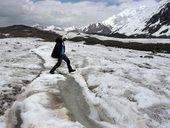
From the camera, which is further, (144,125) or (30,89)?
(30,89)

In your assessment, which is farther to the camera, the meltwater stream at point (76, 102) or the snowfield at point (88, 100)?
the meltwater stream at point (76, 102)

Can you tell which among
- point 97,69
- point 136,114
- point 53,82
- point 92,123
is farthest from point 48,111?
point 97,69

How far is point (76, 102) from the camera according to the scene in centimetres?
1386

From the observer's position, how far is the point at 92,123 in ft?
38.2

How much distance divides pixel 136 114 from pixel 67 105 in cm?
296

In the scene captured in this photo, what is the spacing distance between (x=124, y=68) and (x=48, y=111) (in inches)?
391

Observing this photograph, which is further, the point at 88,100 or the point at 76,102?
the point at 88,100

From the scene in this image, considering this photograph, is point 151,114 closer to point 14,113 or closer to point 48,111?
point 48,111

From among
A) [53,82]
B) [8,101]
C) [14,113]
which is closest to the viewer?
[14,113]

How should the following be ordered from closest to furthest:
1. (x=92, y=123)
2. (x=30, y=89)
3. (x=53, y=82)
Answer: (x=92, y=123) < (x=30, y=89) < (x=53, y=82)

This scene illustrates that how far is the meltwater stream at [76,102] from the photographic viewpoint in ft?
38.5

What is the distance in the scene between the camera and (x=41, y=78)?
57.6 feet

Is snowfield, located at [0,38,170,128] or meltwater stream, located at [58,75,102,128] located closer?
snowfield, located at [0,38,170,128]

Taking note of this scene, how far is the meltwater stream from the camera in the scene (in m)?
11.8
